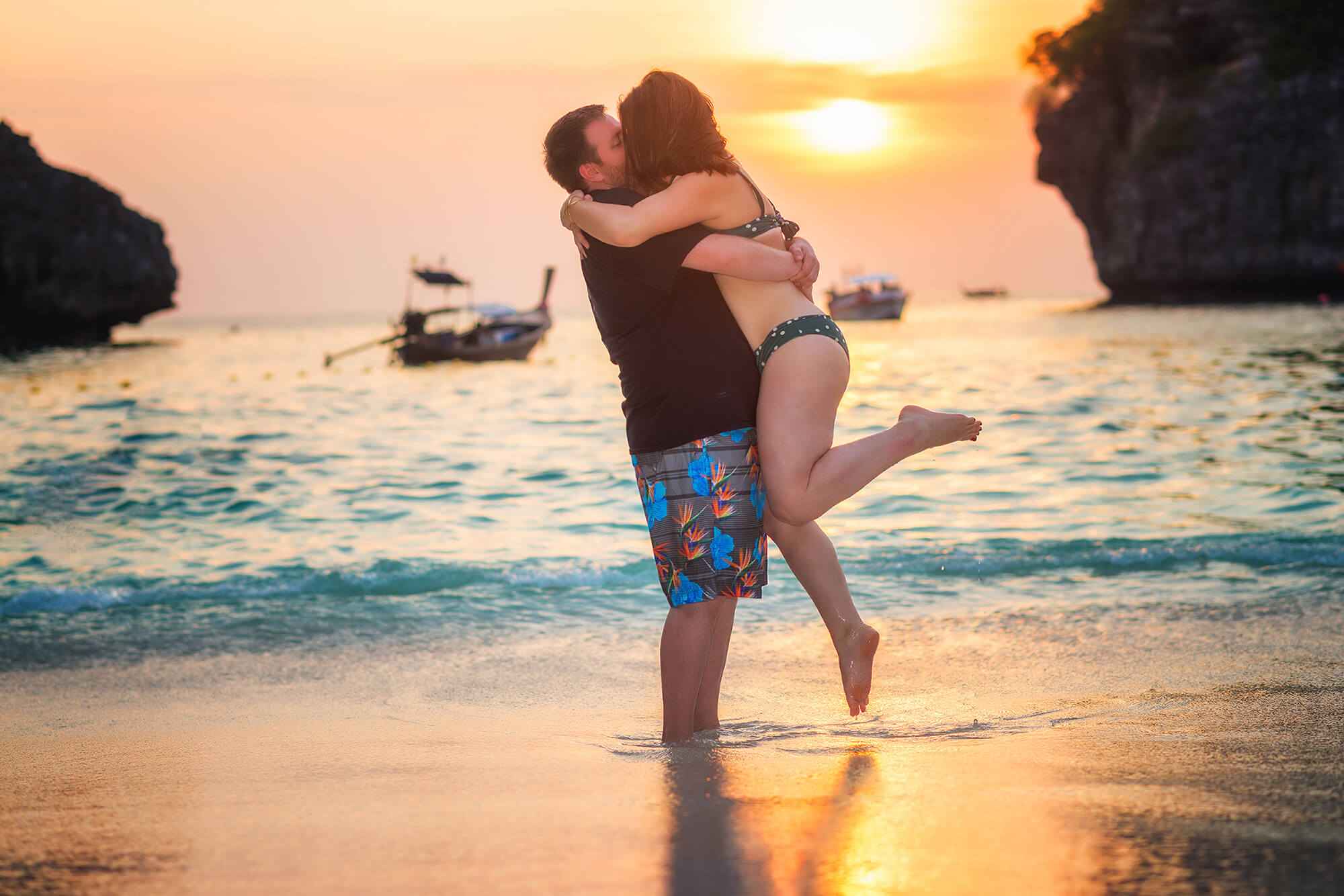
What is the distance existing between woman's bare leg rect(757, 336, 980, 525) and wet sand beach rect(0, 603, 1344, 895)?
65 cm

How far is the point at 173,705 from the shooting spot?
12.3 ft

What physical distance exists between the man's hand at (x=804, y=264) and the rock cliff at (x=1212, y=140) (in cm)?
6586

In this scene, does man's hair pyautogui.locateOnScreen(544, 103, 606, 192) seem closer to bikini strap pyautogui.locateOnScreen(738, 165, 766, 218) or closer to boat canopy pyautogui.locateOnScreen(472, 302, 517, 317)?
bikini strap pyautogui.locateOnScreen(738, 165, 766, 218)

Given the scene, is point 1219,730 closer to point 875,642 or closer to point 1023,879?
point 875,642

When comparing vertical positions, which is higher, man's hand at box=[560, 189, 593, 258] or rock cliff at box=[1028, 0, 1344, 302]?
rock cliff at box=[1028, 0, 1344, 302]

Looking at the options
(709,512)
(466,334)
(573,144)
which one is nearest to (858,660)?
(709,512)

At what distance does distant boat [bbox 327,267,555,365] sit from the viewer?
39.1 m

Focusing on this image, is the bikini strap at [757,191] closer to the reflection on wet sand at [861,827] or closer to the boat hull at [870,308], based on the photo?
the reflection on wet sand at [861,827]

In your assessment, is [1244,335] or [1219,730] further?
[1244,335]

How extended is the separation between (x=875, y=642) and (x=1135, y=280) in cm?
7371

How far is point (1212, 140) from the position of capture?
6228 cm

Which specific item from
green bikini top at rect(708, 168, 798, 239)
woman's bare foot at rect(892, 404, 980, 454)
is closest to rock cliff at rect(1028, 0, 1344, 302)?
woman's bare foot at rect(892, 404, 980, 454)

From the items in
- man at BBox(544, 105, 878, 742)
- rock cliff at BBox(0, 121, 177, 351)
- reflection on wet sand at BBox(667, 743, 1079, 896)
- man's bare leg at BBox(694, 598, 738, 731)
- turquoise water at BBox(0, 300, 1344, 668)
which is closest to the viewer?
reflection on wet sand at BBox(667, 743, 1079, 896)

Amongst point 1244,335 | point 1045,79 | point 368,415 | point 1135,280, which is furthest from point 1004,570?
point 1045,79
